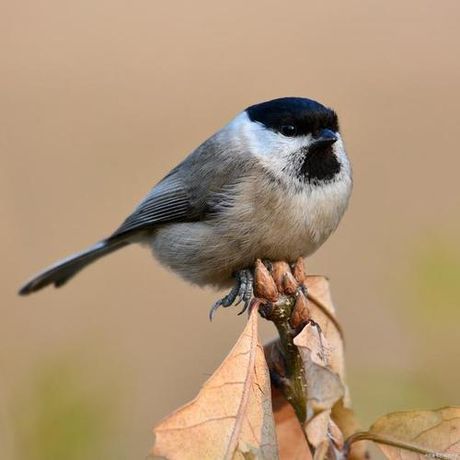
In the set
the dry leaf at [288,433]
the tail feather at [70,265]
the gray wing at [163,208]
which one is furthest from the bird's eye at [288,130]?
the dry leaf at [288,433]

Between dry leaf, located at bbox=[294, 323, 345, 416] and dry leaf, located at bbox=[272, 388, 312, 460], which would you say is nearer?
dry leaf, located at bbox=[294, 323, 345, 416]

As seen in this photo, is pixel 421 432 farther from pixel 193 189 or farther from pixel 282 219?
pixel 193 189

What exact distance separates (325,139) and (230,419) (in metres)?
1.35

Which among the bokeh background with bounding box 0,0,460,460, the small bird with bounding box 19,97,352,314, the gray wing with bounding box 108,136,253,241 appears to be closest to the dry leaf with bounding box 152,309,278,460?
the bokeh background with bounding box 0,0,460,460

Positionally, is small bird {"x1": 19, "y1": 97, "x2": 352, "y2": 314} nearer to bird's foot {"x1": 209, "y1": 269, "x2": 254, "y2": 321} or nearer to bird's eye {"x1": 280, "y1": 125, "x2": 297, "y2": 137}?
bird's eye {"x1": 280, "y1": 125, "x2": 297, "y2": 137}

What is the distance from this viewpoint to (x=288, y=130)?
93.7 inches

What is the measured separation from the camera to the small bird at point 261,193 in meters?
2.31

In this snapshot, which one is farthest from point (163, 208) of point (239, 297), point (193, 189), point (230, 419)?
point (230, 419)

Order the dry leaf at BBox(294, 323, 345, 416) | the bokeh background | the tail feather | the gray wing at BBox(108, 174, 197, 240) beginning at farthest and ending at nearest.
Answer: the tail feather → the gray wing at BBox(108, 174, 197, 240) → the bokeh background → the dry leaf at BBox(294, 323, 345, 416)

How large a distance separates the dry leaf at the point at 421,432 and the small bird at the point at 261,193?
95 centimetres

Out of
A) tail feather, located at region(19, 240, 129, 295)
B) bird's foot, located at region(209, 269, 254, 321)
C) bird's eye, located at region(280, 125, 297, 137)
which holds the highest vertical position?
bird's eye, located at region(280, 125, 297, 137)

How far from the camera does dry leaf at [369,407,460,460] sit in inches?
44.9

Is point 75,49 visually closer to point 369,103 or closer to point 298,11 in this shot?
point 298,11

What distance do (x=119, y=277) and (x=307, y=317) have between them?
2404 millimetres
